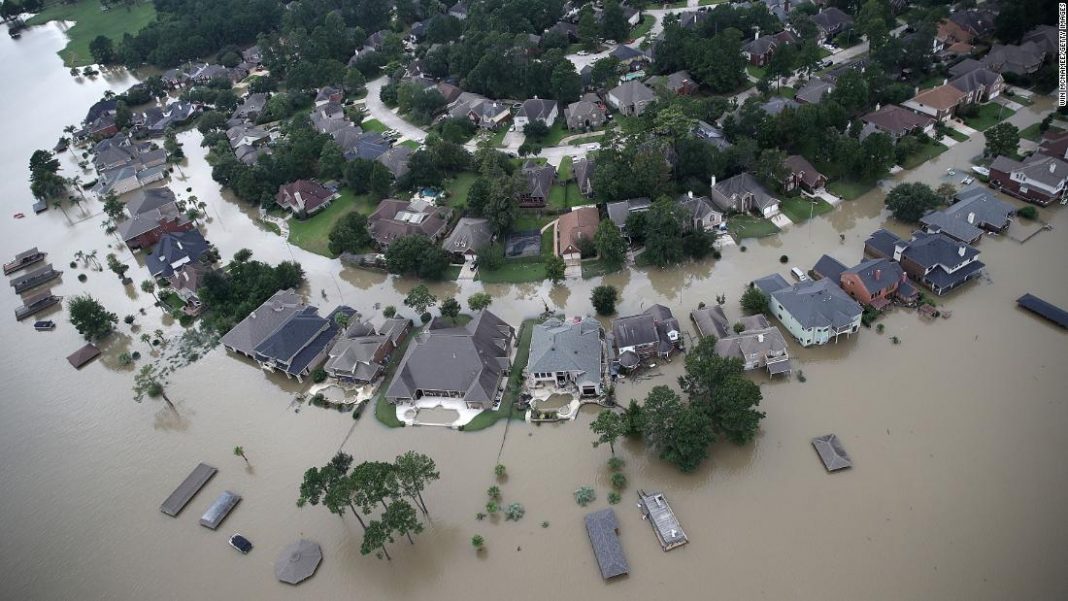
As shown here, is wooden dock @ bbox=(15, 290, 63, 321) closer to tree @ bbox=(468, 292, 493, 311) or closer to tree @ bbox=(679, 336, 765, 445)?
tree @ bbox=(468, 292, 493, 311)

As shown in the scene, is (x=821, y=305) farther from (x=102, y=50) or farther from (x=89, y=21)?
(x=89, y=21)

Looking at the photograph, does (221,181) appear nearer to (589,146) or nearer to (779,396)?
(589,146)

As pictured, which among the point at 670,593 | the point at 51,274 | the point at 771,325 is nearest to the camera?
the point at 670,593

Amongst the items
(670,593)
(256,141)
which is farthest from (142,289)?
(670,593)

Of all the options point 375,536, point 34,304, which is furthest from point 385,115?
point 375,536

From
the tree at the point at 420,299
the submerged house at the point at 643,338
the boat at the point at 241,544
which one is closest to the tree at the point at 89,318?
the tree at the point at 420,299

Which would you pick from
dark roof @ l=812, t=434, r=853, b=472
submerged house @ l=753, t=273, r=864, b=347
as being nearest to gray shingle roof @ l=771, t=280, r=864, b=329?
submerged house @ l=753, t=273, r=864, b=347
